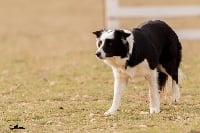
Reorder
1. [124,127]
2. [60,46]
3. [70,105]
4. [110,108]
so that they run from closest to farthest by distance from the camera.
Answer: [124,127], [110,108], [70,105], [60,46]

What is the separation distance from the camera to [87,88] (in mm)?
12273

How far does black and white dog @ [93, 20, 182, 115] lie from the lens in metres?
9.01

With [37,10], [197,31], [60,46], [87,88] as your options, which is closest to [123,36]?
[87,88]

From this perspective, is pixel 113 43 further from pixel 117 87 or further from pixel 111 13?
pixel 111 13

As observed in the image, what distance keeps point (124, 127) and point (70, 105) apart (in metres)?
2.10

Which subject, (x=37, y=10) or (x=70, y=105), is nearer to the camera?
(x=70, y=105)

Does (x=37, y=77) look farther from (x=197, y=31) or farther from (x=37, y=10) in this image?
(x=37, y=10)

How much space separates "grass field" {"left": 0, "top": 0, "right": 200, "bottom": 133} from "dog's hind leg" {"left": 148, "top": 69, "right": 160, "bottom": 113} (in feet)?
0.40

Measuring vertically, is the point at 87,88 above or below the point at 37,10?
below

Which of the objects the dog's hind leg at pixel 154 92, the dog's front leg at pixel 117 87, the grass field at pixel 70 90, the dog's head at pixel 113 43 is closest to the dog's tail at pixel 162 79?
the grass field at pixel 70 90

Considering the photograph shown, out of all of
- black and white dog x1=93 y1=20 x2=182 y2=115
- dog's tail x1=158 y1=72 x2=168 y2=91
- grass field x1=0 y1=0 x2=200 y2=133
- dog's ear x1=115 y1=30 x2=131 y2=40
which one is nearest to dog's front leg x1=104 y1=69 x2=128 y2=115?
black and white dog x1=93 y1=20 x2=182 y2=115

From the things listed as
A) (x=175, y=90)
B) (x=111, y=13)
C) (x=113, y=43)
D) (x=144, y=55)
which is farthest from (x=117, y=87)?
(x=111, y=13)

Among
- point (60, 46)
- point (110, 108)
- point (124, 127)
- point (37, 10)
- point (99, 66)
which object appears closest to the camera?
point (124, 127)

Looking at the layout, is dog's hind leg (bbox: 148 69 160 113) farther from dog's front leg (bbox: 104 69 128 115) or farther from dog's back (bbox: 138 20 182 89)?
dog's back (bbox: 138 20 182 89)
